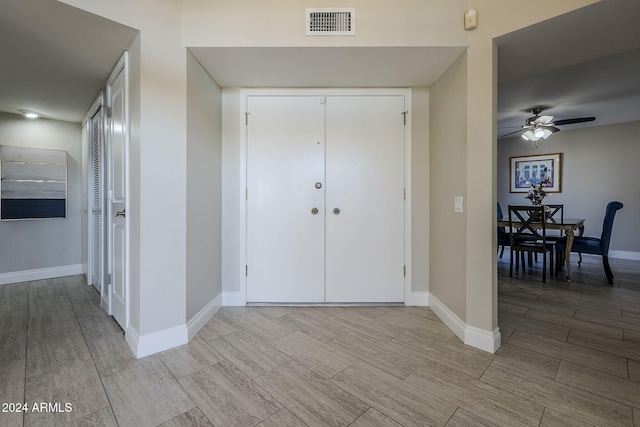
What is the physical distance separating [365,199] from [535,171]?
499cm

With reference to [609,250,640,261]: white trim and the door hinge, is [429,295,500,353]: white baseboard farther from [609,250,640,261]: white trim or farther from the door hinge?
[609,250,640,261]: white trim

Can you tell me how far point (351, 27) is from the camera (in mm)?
1769

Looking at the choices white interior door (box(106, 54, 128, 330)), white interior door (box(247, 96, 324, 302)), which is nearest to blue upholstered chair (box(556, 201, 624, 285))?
white interior door (box(247, 96, 324, 302))

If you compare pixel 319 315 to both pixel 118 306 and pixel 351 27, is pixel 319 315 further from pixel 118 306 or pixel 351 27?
pixel 351 27

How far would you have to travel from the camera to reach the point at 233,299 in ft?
8.06

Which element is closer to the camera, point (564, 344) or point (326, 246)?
point (564, 344)

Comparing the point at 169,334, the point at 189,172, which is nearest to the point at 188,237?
the point at 189,172

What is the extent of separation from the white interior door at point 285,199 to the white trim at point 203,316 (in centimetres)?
30

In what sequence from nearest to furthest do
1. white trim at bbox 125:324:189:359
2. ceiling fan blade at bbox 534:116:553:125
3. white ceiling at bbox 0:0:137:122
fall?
white ceiling at bbox 0:0:137:122
white trim at bbox 125:324:189:359
ceiling fan blade at bbox 534:116:553:125

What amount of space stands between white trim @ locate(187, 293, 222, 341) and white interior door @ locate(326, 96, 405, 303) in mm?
1060

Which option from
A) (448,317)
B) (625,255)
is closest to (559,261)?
(625,255)

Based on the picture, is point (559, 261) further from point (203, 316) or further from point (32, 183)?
point (32, 183)

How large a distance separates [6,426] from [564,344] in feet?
10.9

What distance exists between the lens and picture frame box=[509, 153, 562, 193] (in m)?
5.01
